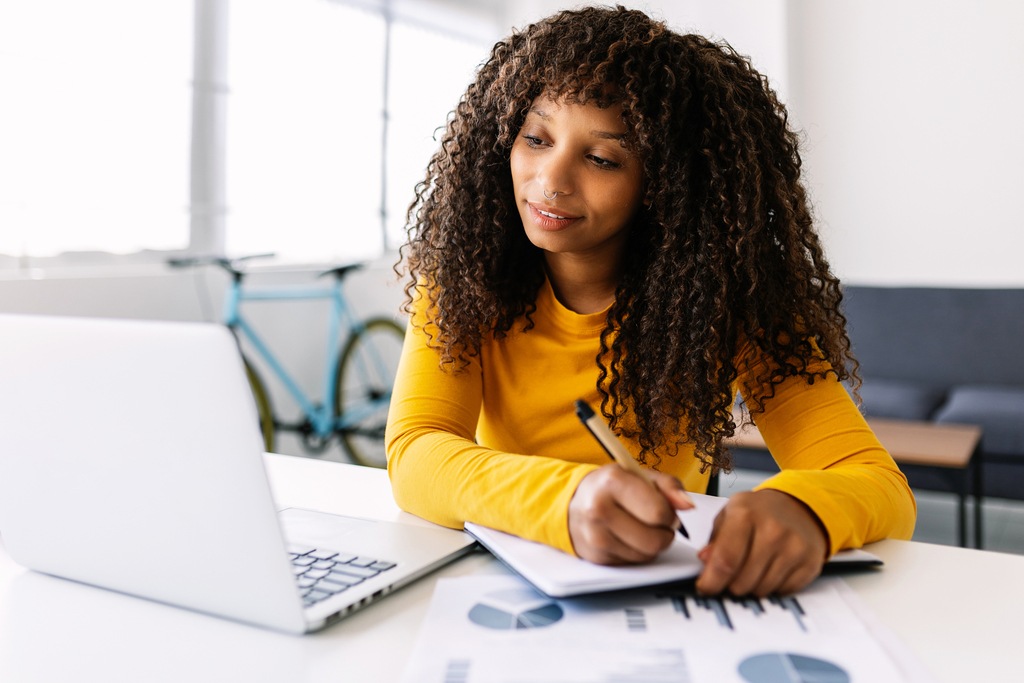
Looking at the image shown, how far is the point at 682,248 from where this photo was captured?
1097mm

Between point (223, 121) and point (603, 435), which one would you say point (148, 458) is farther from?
point (223, 121)

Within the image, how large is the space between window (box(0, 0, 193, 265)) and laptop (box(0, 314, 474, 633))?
6.71 ft

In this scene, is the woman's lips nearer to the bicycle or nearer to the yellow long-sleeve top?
the yellow long-sleeve top

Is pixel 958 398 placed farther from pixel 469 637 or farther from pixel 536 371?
pixel 469 637

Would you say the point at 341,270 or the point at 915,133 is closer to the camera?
the point at 341,270

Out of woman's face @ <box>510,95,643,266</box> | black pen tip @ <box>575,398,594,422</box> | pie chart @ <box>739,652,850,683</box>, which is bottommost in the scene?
pie chart @ <box>739,652,850,683</box>

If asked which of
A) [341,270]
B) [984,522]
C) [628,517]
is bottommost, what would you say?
[984,522]

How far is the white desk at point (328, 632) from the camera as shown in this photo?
0.59 metres

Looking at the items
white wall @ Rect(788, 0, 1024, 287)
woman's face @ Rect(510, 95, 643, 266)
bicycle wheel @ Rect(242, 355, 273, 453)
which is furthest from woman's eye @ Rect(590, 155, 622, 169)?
white wall @ Rect(788, 0, 1024, 287)

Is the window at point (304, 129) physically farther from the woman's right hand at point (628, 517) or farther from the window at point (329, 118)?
the woman's right hand at point (628, 517)

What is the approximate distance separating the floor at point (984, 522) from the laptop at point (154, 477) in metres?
2.18

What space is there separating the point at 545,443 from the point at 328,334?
8.47 ft

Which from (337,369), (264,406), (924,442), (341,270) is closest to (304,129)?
(341,270)

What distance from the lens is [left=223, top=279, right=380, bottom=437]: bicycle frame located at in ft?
9.68
